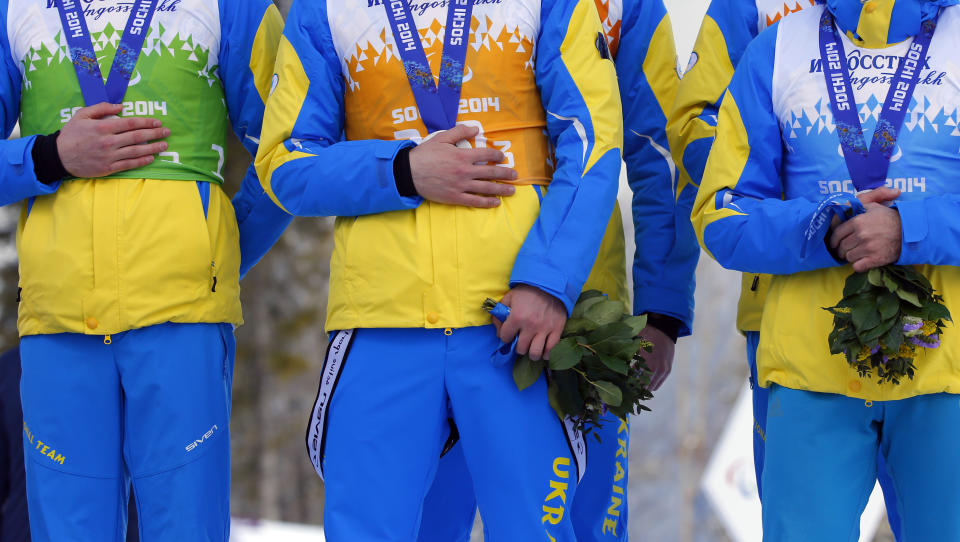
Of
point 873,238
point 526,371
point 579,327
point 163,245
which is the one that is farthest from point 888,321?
point 163,245

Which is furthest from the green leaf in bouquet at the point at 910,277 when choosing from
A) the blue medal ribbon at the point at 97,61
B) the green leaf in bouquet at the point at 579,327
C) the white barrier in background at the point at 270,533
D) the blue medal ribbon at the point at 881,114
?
the white barrier in background at the point at 270,533

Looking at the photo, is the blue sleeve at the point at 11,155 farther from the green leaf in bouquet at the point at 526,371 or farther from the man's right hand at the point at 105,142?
the green leaf in bouquet at the point at 526,371

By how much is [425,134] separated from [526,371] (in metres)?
0.59

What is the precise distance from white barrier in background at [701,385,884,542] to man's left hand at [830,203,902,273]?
A: 4979 millimetres

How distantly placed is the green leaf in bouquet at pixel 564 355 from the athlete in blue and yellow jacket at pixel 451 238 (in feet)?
0.11

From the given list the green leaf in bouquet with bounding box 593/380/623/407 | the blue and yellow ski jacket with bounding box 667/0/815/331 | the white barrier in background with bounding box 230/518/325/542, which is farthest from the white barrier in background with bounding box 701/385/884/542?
the green leaf in bouquet with bounding box 593/380/623/407

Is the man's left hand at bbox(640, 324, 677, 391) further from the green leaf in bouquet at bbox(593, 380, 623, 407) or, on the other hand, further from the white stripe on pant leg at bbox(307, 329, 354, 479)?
the white stripe on pant leg at bbox(307, 329, 354, 479)

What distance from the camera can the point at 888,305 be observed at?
82.0 inches

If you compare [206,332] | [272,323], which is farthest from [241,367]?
[206,332]

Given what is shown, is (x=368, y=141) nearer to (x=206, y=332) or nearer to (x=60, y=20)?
(x=206, y=332)

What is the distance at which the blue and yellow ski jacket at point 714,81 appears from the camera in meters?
2.78

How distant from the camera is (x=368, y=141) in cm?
235

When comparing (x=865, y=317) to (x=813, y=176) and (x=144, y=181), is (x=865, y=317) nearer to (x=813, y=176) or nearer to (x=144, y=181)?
(x=813, y=176)

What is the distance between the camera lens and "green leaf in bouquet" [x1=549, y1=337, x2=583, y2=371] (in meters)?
2.21
